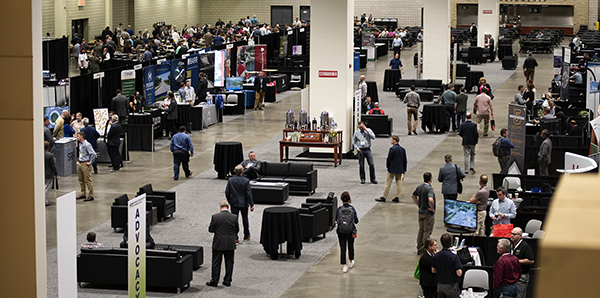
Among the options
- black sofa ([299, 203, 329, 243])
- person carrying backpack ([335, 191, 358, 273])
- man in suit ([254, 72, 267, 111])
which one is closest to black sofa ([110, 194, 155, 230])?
black sofa ([299, 203, 329, 243])

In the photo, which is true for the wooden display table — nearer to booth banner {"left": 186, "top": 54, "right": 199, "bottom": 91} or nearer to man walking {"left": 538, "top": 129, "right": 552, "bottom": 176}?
man walking {"left": 538, "top": 129, "right": 552, "bottom": 176}

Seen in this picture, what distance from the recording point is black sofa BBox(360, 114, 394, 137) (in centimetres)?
2231

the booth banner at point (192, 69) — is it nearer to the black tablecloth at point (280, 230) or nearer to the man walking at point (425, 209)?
the black tablecloth at point (280, 230)

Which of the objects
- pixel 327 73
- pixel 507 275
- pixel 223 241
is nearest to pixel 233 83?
pixel 327 73

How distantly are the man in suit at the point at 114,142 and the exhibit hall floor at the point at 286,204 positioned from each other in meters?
0.34

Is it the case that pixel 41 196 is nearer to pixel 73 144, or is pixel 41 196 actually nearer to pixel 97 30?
pixel 73 144

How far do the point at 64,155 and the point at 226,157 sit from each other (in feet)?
12.8

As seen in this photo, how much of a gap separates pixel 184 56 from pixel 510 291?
19711 millimetres

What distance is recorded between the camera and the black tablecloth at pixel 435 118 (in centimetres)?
2322

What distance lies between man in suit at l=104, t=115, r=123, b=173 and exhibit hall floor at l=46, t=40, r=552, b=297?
34 centimetres

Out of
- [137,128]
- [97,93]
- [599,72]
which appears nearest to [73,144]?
[137,128]

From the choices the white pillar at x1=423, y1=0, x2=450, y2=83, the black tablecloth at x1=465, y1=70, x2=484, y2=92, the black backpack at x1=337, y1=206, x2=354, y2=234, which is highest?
the white pillar at x1=423, y1=0, x2=450, y2=83

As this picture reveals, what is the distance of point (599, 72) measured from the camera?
24859 millimetres

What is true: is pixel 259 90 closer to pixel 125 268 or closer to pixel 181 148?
pixel 181 148
